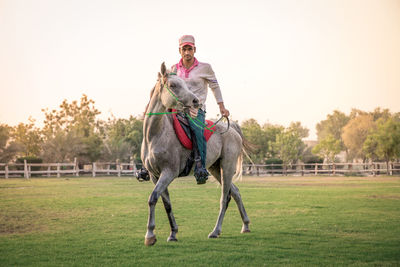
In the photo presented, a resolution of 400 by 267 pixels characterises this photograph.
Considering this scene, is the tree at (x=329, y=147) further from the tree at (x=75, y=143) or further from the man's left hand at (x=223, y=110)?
the man's left hand at (x=223, y=110)

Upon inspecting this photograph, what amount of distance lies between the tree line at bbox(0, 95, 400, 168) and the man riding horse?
4229 centimetres

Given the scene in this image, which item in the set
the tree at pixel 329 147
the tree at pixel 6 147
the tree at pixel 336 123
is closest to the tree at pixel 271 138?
the tree at pixel 329 147

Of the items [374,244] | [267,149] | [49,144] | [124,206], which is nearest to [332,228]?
[374,244]

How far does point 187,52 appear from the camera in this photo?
7492mm

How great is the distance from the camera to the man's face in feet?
24.6

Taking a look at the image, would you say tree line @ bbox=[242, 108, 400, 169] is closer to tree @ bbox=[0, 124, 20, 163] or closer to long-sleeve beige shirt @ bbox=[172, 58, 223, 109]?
tree @ bbox=[0, 124, 20, 163]

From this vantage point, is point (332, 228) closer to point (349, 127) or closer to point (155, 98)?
point (155, 98)

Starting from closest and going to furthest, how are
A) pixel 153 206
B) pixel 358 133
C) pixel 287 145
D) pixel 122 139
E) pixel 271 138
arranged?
pixel 153 206, pixel 122 139, pixel 287 145, pixel 271 138, pixel 358 133

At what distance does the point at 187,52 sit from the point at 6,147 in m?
49.0

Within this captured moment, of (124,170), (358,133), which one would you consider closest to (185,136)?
(124,170)

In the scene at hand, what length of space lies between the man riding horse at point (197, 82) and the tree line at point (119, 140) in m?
42.3

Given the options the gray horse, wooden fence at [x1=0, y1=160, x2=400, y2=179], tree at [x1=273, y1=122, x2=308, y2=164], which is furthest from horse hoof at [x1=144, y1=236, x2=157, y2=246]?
tree at [x1=273, y1=122, x2=308, y2=164]

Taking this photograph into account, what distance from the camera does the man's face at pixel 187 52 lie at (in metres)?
7.50

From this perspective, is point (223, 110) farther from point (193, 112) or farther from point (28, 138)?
point (28, 138)
